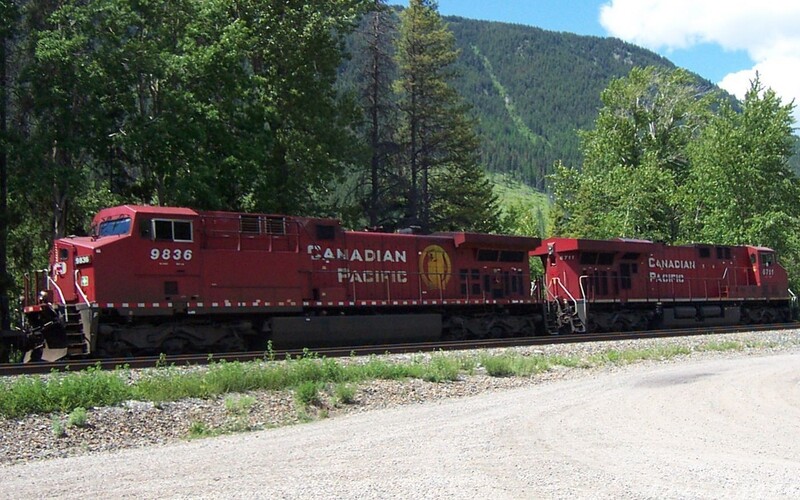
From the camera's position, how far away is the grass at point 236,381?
35.7 feet

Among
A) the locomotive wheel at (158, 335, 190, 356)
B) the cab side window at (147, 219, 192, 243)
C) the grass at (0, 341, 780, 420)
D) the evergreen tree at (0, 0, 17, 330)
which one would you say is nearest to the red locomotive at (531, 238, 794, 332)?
the grass at (0, 341, 780, 420)

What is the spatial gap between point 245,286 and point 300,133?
1256 centimetres

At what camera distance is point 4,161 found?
2464 cm

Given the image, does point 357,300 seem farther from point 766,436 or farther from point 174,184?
point 766,436

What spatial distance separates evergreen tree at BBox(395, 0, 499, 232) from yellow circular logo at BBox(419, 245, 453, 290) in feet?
56.7

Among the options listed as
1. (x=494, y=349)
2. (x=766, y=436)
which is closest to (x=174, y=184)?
(x=494, y=349)

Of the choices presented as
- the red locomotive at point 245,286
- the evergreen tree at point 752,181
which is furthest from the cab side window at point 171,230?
the evergreen tree at point 752,181

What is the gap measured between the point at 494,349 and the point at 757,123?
29.9m

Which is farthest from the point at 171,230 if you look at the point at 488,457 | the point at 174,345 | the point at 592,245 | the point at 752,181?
the point at 752,181

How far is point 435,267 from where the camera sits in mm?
23844

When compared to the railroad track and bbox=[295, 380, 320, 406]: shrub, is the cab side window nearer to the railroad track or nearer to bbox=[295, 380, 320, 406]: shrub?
the railroad track

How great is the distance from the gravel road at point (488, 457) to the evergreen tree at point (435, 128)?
29.6 metres

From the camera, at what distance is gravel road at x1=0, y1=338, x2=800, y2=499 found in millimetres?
7410

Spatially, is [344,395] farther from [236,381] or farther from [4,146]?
[4,146]
